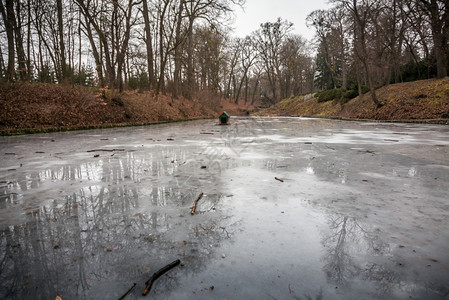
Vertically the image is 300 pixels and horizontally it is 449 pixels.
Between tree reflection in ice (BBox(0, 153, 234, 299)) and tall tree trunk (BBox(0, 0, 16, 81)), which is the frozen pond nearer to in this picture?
tree reflection in ice (BBox(0, 153, 234, 299))

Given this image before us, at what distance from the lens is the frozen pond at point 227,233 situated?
1.33 m

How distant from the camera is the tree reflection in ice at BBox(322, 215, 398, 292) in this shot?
139 centimetres

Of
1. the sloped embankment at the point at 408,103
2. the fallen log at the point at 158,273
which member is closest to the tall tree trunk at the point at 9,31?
the fallen log at the point at 158,273

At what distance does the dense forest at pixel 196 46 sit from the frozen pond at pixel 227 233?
13.0m

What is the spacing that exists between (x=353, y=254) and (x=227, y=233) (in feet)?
2.75

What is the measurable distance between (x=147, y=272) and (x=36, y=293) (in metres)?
0.53

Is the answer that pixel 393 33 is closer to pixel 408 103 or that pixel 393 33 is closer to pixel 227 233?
pixel 408 103

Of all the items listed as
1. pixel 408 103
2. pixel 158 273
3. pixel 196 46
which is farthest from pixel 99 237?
pixel 196 46

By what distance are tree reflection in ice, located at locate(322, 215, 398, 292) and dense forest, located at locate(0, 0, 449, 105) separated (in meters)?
15.0

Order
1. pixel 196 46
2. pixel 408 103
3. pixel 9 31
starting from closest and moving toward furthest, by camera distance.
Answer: pixel 9 31
pixel 408 103
pixel 196 46

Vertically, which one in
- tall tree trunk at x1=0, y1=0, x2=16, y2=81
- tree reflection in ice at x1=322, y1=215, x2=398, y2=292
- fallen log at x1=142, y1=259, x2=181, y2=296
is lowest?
tree reflection in ice at x1=322, y1=215, x2=398, y2=292

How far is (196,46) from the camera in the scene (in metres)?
30.2

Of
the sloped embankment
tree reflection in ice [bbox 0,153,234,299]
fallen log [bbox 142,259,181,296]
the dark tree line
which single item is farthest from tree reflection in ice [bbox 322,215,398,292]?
the dark tree line

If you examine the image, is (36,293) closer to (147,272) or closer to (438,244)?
(147,272)
